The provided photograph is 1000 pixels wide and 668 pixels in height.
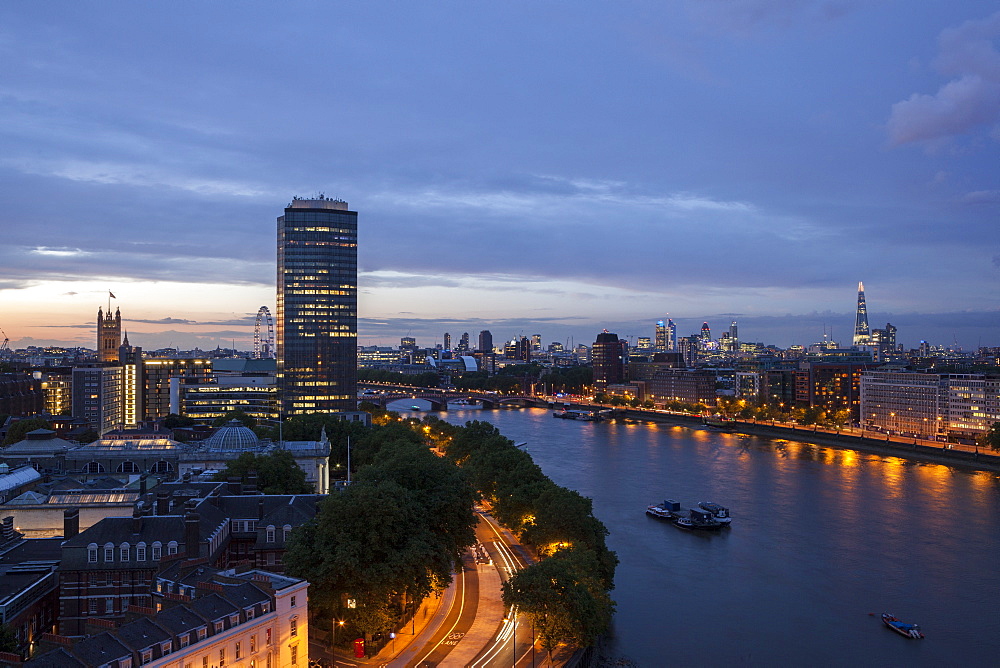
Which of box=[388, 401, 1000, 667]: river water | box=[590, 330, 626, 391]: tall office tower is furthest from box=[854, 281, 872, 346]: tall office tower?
box=[388, 401, 1000, 667]: river water

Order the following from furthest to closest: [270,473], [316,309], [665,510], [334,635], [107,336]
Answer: [107,336], [316,309], [665,510], [270,473], [334,635]

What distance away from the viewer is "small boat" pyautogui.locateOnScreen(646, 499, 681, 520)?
34.6m

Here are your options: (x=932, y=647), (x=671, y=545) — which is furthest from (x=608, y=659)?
(x=671, y=545)

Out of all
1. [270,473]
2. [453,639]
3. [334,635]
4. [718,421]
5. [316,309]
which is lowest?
[718,421]

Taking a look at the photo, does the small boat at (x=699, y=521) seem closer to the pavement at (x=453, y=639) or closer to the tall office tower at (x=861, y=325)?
the pavement at (x=453, y=639)

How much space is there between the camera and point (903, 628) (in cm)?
2128

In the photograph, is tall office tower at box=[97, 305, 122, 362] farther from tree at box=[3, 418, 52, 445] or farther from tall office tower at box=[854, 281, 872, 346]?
tall office tower at box=[854, 281, 872, 346]

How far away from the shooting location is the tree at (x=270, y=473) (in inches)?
1035

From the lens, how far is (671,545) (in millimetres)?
30422

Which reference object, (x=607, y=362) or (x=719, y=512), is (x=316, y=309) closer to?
(x=719, y=512)

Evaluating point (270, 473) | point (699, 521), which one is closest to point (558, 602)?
point (270, 473)

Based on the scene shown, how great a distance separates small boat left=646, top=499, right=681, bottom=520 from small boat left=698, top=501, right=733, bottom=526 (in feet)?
3.49

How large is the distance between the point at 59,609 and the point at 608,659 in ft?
40.8

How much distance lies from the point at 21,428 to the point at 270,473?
2590 cm
